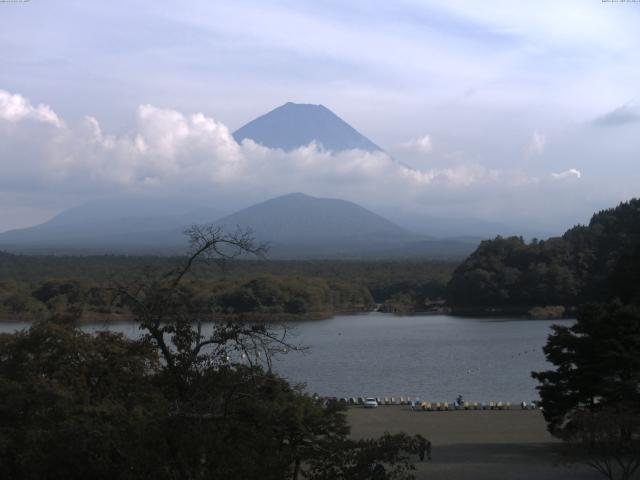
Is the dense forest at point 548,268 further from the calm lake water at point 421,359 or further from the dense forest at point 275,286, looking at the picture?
the calm lake water at point 421,359

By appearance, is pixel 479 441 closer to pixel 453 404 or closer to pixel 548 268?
pixel 453 404

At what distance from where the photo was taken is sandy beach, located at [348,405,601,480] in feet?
33.6

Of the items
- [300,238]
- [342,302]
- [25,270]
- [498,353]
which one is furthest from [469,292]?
[300,238]

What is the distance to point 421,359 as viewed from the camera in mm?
24562

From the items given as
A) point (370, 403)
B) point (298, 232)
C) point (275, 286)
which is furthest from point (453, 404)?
point (298, 232)

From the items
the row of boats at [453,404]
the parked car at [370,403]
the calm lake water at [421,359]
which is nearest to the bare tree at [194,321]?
the calm lake water at [421,359]

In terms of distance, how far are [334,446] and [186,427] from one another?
1.59m

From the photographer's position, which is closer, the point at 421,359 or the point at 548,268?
the point at 421,359

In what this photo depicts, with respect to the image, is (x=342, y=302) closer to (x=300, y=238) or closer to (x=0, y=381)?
(x=0, y=381)

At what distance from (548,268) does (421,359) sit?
62.1 feet

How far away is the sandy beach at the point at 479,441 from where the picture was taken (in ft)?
33.6

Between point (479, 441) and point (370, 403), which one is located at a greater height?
point (479, 441)


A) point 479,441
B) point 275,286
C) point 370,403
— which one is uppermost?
point 275,286

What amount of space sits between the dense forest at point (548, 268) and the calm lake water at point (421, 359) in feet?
15.8
